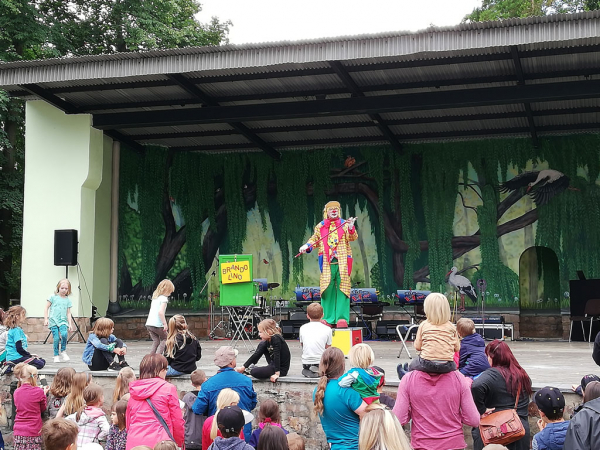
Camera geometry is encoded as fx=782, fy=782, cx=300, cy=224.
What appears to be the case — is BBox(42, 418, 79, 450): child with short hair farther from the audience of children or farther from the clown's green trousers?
the clown's green trousers

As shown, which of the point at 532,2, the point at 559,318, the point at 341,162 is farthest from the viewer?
the point at 532,2

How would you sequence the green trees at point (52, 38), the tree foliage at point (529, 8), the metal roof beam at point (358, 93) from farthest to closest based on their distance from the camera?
the tree foliage at point (529, 8)
the green trees at point (52, 38)
the metal roof beam at point (358, 93)

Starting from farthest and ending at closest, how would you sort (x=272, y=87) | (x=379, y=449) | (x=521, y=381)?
1. (x=272, y=87)
2. (x=521, y=381)
3. (x=379, y=449)

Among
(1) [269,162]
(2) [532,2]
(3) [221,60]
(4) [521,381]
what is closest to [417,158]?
(1) [269,162]

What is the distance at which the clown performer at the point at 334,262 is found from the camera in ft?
35.2

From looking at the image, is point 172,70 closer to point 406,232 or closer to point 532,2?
point 406,232

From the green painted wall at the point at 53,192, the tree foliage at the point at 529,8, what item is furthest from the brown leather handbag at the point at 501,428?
the tree foliage at the point at 529,8

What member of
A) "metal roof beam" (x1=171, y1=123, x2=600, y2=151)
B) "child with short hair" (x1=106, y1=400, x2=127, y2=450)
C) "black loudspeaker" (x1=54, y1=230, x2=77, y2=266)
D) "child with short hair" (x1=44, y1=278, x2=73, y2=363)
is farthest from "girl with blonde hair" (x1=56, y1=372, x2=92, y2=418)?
"metal roof beam" (x1=171, y1=123, x2=600, y2=151)

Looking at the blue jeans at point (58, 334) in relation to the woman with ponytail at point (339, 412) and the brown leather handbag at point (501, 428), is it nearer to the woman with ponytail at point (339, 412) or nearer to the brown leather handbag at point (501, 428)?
the woman with ponytail at point (339, 412)

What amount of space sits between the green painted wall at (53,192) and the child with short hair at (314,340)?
8.70 m

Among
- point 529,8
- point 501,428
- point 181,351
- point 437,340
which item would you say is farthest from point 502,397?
point 529,8

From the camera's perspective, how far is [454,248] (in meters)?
17.8

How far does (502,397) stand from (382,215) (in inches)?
497

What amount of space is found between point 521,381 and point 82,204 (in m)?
11.6
